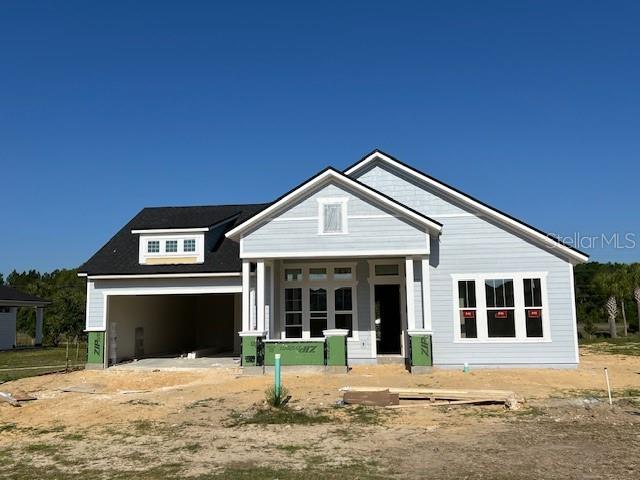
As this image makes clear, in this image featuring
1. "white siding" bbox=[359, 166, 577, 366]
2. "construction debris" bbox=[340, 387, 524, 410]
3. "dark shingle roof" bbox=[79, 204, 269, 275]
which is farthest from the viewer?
"dark shingle roof" bbox=[79, 204, 269, 275]

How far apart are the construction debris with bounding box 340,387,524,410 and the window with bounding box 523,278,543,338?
18.7 feet

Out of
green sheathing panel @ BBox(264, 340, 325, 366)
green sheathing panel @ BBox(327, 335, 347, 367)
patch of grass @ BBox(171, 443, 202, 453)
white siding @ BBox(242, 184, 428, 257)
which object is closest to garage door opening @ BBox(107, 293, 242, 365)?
green sheathing panel @ BBox(264, 340, 325, 366)

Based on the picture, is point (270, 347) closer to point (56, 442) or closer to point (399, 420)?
point (399, 420)

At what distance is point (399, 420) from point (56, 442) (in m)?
5.87

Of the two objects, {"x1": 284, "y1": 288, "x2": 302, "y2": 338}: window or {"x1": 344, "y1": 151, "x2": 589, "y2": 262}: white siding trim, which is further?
{"x1": 284, "y1": 288, "x2": 302, "y2": 338}: window

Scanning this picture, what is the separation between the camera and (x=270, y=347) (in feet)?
54.3

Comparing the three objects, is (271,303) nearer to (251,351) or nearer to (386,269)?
(251,351)

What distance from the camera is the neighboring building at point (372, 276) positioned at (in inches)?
659

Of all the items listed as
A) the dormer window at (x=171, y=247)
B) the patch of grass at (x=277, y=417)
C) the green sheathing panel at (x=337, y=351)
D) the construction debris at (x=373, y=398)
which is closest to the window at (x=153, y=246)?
the dormer window at (x=171, y=247)

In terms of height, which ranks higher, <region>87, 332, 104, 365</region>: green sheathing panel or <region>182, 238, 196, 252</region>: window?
<region>182, 238, 196, 252</region>: window

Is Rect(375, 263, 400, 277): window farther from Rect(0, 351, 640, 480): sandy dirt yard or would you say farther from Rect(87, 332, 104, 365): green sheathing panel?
Rect(87, 332, 104, 365): green sheathing panel

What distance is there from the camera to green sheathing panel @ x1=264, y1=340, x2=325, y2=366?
16312mm

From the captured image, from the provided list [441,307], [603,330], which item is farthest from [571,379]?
[603,330]

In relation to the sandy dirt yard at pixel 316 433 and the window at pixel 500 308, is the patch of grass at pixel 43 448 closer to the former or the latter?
the sandy dirt yard at pixel 316 433
